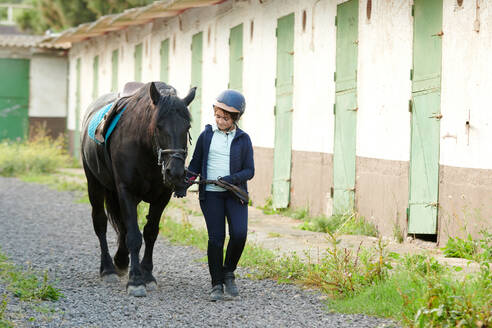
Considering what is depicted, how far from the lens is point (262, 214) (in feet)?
43.3

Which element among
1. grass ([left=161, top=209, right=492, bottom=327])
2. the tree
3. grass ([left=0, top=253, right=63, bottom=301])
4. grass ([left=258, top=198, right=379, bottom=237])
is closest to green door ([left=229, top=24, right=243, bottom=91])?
grass ([left=258, top=198, right=379, bottom=237])

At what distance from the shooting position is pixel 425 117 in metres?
9.26

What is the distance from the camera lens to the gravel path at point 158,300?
591cm

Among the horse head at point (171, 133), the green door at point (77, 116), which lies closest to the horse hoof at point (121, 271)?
the horse head at point (171, 133)

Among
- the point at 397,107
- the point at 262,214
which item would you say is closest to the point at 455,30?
the point at 397,107

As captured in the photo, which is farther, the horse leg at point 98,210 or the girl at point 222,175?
the horse leg at point 98,210

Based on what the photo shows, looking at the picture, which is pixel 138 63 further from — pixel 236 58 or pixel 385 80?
pixel 385 80

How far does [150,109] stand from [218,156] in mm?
712

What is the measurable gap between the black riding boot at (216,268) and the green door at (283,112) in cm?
641

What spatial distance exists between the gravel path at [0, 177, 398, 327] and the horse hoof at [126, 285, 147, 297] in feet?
0.22

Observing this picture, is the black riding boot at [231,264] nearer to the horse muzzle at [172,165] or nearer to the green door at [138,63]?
the horse muzzle at [172,165]

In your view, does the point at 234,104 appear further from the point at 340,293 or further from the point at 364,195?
the point at 364,195

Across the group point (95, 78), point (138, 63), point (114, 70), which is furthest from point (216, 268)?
point (95, 78)

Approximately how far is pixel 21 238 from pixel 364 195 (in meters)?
4.12
